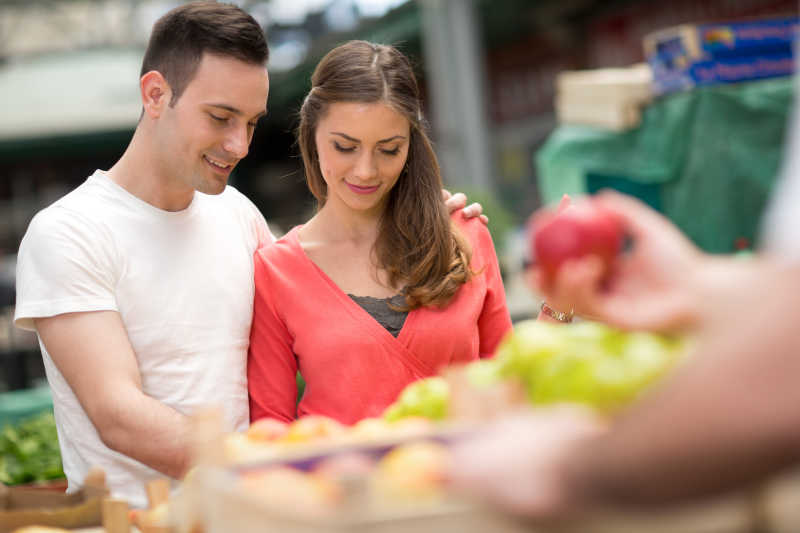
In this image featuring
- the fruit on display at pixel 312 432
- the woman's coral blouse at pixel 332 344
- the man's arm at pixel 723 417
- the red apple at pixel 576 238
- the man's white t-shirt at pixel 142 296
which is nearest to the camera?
the man's arm at pixel 723 417

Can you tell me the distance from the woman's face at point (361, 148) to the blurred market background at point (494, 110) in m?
0.35

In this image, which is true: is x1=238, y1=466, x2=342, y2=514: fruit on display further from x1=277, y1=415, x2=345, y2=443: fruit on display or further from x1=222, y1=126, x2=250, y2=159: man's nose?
x1=222, y1=126, x2=250, y2=159: man's nose

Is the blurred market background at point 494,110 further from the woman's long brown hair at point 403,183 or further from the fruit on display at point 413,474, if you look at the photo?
the fruit on display at point 413,474

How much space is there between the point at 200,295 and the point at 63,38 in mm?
15695

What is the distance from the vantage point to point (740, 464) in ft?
2.63

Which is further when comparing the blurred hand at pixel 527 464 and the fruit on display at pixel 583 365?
the fruit on display at pixel 583 365

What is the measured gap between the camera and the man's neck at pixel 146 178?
7.31 feet

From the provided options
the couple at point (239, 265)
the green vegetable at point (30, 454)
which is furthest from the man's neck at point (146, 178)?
the green vegetable at point (30, 454)

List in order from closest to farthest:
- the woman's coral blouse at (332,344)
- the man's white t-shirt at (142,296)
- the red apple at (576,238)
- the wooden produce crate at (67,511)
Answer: the red apple at (576,238) → the wooden produce crate at (67,511) → the man's white t-shirt at (142,296) → the woman's coral blouse at (332,344)

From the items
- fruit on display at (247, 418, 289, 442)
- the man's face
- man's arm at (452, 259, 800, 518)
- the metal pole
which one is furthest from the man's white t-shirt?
the metal pole

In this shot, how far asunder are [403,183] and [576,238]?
1420mm

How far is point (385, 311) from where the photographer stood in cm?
227

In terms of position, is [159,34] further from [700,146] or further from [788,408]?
[700,146]

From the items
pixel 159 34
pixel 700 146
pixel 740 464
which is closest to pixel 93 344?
pixel 159 34
